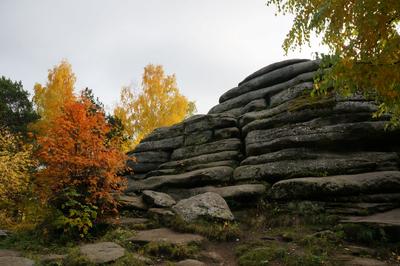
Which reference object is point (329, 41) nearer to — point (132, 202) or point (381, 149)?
point (381, 149)

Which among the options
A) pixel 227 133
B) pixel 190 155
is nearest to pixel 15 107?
pixel 190 155

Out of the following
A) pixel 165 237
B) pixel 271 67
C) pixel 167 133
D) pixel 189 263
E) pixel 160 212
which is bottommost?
pixel 189 263

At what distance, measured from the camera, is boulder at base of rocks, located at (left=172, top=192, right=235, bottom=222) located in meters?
12.1

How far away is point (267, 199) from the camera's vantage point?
13250 mm

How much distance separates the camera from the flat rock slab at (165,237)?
1039cm

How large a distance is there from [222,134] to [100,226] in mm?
9328

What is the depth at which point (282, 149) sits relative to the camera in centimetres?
1526

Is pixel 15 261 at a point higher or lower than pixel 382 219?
lower

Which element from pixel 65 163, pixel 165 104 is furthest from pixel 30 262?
pixel 165 104

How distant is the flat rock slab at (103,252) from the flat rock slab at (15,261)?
148cm

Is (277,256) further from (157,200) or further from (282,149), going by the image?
(282,149)

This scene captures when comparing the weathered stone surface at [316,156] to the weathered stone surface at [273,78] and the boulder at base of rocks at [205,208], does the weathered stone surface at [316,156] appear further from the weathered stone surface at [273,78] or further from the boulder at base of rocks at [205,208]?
the weathered stone surface at [273,78]

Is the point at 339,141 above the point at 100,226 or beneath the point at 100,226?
above

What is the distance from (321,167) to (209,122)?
8.44 meters
